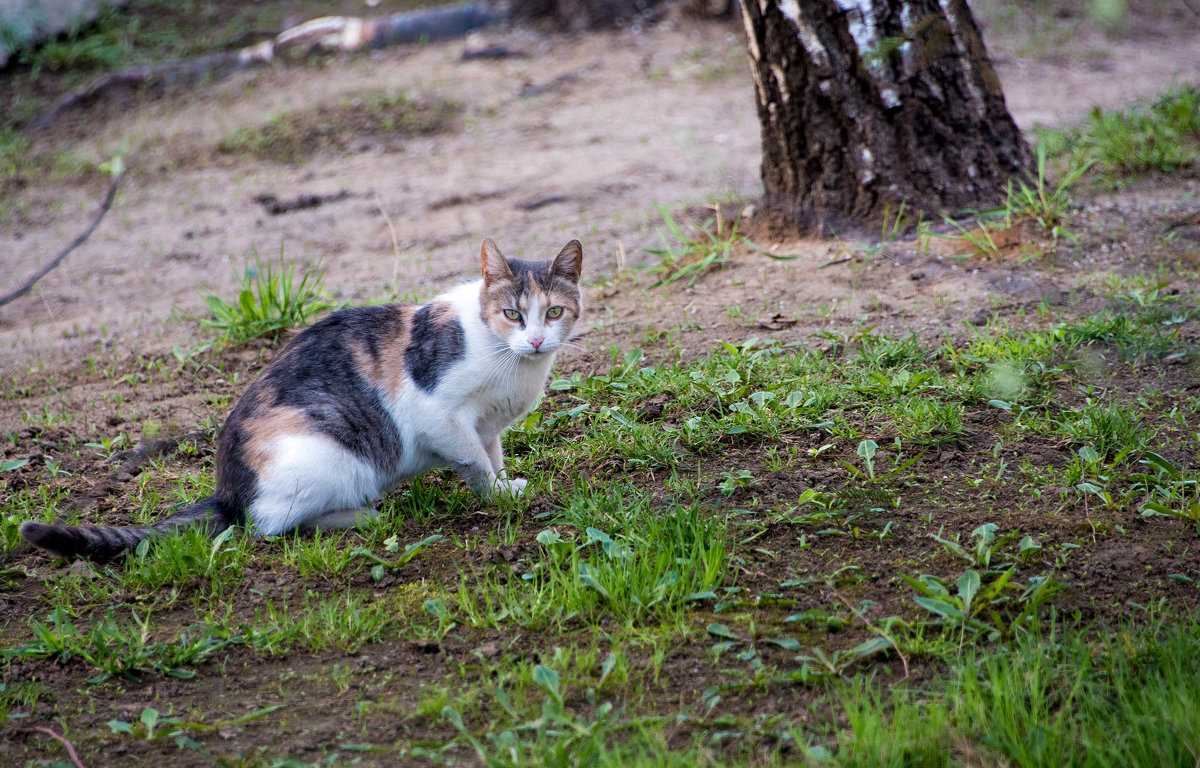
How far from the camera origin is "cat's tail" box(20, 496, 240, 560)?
2766 millimetres

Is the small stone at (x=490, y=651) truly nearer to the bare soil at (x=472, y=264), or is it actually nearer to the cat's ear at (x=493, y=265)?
the bare soil at (x=472, y=264)

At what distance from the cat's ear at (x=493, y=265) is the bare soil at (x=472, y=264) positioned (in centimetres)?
85

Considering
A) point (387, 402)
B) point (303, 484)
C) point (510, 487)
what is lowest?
point (510, 487)

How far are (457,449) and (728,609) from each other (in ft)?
3.97

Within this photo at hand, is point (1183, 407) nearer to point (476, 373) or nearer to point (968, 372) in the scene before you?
point (968, 372)

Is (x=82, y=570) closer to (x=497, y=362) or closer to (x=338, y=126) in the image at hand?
(x=497, y=362)

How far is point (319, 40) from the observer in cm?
954

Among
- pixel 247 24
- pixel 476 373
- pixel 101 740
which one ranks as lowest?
pixel 101 740

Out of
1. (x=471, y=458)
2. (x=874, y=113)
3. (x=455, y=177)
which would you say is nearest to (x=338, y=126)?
(x=455, y=177)

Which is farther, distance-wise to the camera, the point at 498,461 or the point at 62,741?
the point at 498,461

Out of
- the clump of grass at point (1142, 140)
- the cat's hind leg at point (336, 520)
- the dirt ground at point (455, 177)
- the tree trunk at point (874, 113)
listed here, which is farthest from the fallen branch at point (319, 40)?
the cat's hind leg at point (336, 520)

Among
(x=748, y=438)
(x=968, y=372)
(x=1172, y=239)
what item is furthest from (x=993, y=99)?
(x=748, y=438)

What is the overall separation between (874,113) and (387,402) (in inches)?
115

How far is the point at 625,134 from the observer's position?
25.1ft
